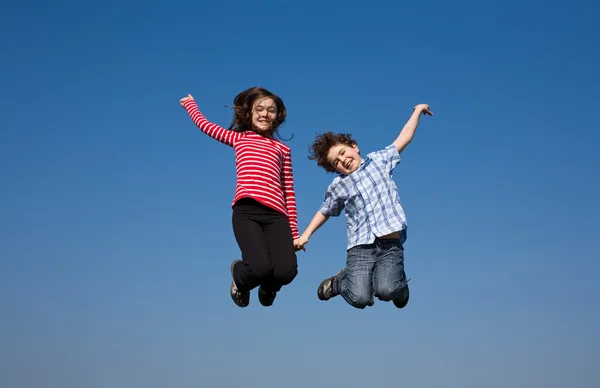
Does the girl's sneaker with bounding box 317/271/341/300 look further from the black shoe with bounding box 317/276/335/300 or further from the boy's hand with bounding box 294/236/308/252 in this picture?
the boy's hand with bounding box 294/236/308/252

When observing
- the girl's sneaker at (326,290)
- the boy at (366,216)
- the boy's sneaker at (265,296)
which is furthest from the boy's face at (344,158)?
the boy's sneaker at (265,296)

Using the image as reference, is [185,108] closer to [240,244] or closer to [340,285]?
[240,244]

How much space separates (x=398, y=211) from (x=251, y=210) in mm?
1948

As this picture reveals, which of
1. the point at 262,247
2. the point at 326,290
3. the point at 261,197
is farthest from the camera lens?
A: the point at 326,290

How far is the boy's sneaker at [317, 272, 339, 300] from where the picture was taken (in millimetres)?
9961

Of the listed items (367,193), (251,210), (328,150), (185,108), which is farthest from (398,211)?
(185,108)

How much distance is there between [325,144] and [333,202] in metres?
0.81

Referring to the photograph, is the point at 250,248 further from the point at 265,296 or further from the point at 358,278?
the point at 358,278

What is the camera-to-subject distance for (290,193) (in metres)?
9.59

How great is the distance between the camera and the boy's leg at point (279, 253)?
8.93m

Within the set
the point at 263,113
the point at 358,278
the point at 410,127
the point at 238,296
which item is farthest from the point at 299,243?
the point at 410,127

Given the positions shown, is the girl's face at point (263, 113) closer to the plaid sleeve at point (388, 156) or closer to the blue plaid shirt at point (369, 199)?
the blue plaid shirt at point (369, 199)

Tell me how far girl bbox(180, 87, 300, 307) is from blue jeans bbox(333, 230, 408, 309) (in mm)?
894

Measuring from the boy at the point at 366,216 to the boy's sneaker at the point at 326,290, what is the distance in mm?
14
